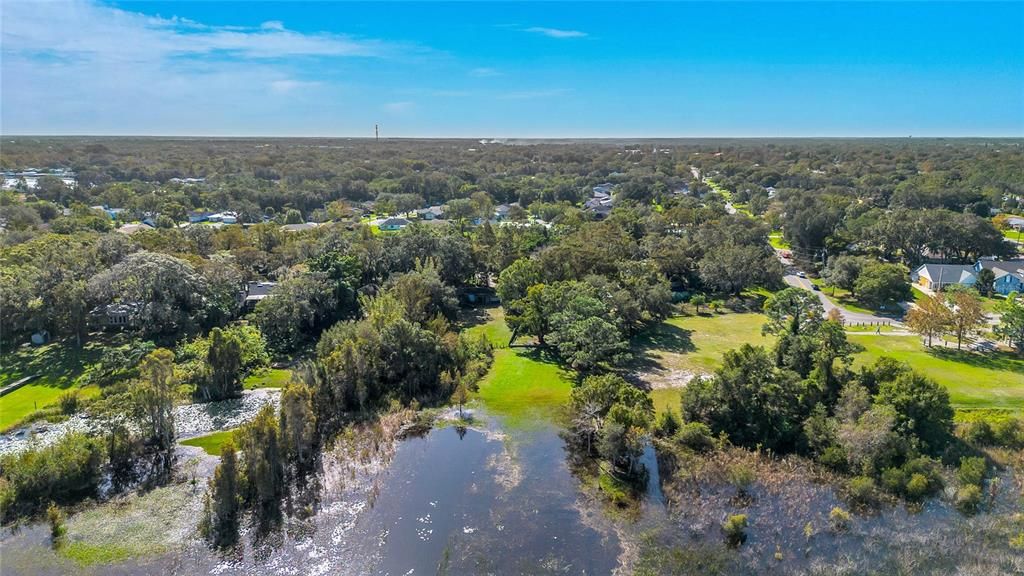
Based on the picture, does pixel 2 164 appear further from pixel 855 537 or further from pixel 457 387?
pixel 855 537

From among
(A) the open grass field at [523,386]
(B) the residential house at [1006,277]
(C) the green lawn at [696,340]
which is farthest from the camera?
(B) the residential house at [1006,277]

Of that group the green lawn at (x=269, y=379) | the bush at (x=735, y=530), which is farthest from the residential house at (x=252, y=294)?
the bush at (x=735, y=530)

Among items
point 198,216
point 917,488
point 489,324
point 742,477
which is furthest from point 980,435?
point 198,216

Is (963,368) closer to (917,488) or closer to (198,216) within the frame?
(917,488)

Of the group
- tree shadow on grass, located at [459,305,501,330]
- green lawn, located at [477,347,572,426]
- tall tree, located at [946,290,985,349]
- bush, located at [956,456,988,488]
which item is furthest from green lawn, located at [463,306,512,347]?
tall tree, located at [946,290,985,349]

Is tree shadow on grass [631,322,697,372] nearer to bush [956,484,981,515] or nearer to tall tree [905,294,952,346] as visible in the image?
tall tree [905,294,952,346]

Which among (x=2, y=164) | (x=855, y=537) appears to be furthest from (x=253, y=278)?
(x=2, y=164)

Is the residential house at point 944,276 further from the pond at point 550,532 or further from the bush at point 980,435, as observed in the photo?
the pond at point 550,532
